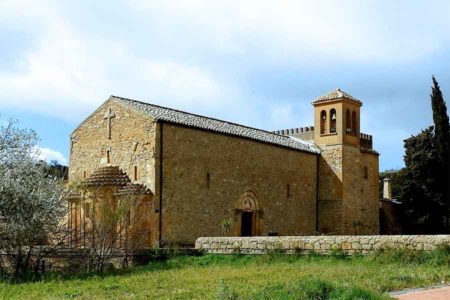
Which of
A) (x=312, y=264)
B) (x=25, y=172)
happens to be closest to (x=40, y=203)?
(x=25, y=172)

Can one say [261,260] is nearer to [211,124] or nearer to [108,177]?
[108,177]

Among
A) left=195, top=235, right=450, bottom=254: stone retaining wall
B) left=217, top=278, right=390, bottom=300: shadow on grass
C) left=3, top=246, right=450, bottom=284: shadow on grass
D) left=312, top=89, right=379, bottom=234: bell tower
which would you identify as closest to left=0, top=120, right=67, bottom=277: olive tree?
left=3, top=246, right=450, bottom=284: shadow on grass

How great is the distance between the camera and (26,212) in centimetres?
1748

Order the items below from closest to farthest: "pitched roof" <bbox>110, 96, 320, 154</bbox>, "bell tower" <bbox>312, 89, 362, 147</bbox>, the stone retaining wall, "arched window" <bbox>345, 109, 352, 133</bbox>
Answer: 1. the stone retaining wall
2. "pitched roof" <bbox>110, 96, 320, 154</bbox>
3. "bell tower" <bbox>312, 89, 362, 147</bbox>
4. "arched window" <bbox>345, 109, 352, 133</bbox>

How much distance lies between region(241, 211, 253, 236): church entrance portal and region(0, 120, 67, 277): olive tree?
464 inches

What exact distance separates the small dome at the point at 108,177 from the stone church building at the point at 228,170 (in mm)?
41

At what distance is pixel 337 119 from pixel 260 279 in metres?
21.4

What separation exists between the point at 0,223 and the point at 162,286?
656cm

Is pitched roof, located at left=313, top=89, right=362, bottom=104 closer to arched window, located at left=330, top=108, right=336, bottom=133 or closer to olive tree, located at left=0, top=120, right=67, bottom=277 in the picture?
arched window, located at left=330, top=108, right=336, bottom=133

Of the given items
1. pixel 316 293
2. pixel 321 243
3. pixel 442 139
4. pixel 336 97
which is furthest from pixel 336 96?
pixel 316 293

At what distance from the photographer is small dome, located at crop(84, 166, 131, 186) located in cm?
2484

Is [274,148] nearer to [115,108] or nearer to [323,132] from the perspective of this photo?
[323,132]

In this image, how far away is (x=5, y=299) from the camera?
12.3 metres

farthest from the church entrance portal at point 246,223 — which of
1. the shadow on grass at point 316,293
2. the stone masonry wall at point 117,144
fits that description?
the shadow on grass at point 316,293
